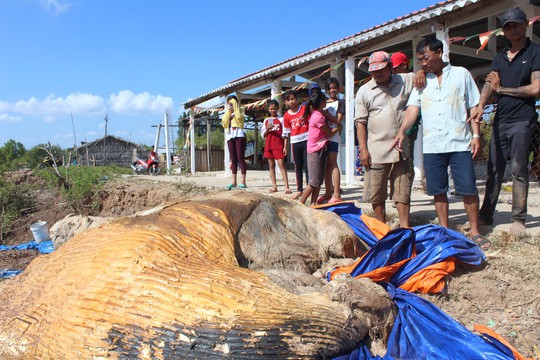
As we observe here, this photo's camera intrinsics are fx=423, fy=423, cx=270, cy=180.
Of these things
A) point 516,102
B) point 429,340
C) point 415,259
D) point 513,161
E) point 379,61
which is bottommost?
point 429,340

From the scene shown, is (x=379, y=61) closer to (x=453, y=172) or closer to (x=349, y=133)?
(x=453, y=172)

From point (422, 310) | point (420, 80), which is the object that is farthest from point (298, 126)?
point (422, 310)

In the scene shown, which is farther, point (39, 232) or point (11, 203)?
point (11, 203)

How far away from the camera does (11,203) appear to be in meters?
9.83

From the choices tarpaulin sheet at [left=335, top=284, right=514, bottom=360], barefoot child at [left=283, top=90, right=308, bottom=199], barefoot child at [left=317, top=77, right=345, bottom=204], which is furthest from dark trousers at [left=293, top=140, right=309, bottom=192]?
tarpaulin sheet at [left=335, top=284, right=514, bottom=360]

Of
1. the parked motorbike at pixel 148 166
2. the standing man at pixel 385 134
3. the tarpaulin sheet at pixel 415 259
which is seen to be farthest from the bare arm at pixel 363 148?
the parked motorbike at pixel 148 166

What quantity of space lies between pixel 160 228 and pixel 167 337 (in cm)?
85

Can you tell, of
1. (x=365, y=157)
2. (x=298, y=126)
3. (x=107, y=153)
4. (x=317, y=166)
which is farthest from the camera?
(x=107, y=153)

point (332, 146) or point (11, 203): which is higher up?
point (332, 146)

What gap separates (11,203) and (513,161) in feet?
33.5

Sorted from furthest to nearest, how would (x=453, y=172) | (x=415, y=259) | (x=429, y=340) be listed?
(x=453, y=172) < (x=415, y=259) < (x=429, y=340)

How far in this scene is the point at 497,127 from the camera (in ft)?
12.9

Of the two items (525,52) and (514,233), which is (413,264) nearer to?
(514,233)

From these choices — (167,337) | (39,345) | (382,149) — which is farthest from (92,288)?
(382,149)
